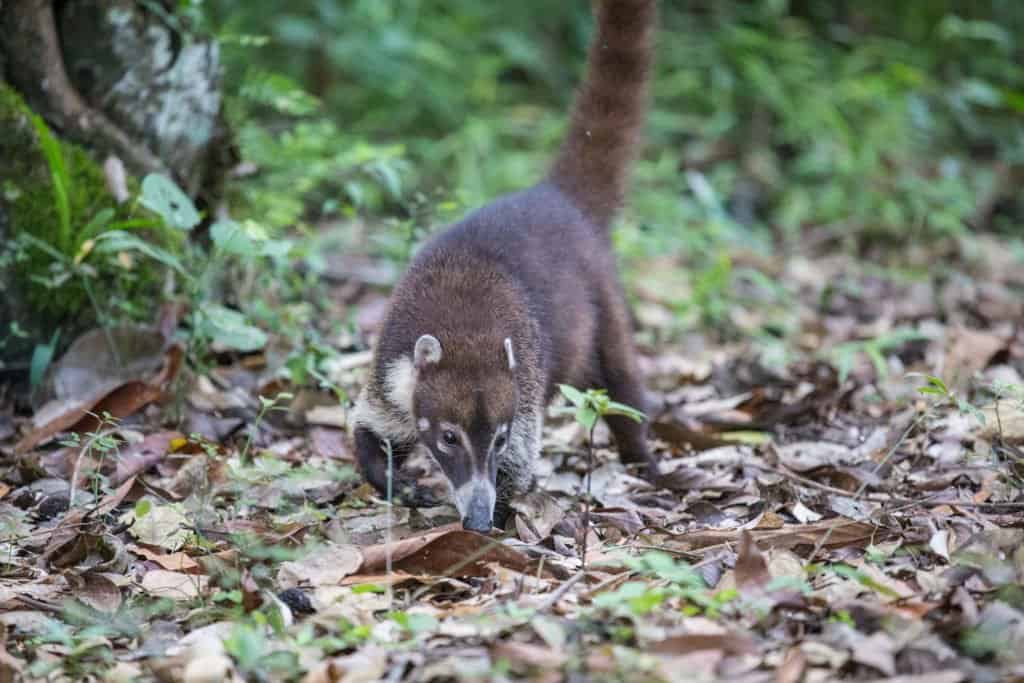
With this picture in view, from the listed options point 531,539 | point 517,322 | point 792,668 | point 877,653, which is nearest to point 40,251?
point 517,322

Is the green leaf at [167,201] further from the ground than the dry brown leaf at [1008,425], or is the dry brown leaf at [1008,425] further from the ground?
the green leaf at [167,201]

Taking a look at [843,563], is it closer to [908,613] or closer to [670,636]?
[908,613]

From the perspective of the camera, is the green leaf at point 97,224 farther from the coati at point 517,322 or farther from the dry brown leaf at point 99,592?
the dry brown leaf at point 99,592

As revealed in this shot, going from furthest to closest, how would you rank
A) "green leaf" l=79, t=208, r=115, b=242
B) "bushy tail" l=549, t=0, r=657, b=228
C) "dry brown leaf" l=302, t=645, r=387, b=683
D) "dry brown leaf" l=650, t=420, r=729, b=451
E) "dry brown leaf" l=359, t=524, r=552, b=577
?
"bushy tail" l=549, t=0, r=657, b=228 → "dry brown leaf" l=650, t=420, r=729, b=451 → "green leaf" l=79, t=208, r=115, b=242 → "dry brown leaf" l=359, t=524, r=552, b=577 → "dry brown leaf" l=302, t=645, r=387, b=683

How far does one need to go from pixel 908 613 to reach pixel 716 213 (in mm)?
5258

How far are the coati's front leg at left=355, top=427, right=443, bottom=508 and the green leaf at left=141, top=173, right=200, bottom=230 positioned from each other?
0.99 m

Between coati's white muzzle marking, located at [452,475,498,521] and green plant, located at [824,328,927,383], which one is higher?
coati's white muzzle marking, located at [452,475,498,521]

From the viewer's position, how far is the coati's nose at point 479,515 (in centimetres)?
355

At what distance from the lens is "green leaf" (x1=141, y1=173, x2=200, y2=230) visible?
426cm

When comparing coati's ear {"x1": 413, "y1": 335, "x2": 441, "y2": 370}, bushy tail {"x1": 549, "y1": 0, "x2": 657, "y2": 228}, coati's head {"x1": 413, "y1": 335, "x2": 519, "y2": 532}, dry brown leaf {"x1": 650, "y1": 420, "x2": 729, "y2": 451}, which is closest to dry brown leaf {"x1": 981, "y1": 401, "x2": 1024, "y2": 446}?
dry brown leaf {"x1": 650, "y1": 420, "x2": 729, "y2": 451}

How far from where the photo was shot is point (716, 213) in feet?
25.8

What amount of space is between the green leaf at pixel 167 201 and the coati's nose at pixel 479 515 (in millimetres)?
1513

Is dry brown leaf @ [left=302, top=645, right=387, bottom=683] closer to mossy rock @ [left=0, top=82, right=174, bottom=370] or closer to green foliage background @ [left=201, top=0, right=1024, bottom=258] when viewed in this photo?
mossy rock @ [left=0, top=82, right=174, bottom=370]

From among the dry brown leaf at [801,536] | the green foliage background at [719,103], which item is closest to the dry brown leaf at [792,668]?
the dry brown leaf at [801,536]
